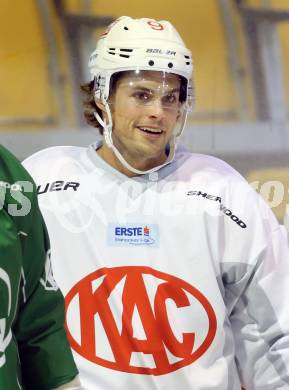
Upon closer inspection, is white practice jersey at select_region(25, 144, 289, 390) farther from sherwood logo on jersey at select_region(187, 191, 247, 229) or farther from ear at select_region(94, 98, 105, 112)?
ear at select_region(94, 98, 105, 112)

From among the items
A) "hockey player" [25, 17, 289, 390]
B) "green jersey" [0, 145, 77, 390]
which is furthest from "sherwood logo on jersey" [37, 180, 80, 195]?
"green jersey" [0, 145, 77, 390]

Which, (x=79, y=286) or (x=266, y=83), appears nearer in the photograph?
(x=79, y=286)

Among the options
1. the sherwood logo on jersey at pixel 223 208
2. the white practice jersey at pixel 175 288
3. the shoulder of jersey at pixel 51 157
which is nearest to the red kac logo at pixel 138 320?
the white practice jersey at pixel 175 288

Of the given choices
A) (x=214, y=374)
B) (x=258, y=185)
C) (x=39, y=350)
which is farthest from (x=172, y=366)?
(x=39, y=350)

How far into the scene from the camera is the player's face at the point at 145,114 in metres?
1.45

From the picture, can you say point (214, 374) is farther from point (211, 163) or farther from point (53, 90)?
point (53, 90)

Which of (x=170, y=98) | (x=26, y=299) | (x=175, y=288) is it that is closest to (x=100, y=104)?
(x=170, y=98)

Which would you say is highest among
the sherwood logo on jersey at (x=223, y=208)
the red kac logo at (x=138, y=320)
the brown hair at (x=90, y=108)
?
the brown hair at (x=90, y=108)

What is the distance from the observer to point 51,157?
157 centimetres

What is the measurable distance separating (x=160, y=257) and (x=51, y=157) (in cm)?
31

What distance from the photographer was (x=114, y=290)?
144 cm

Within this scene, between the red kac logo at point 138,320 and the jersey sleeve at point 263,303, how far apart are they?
7 cm

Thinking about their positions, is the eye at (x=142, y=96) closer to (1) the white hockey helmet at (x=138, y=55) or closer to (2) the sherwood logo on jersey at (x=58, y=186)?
(1) the white hockey helmet at (x=138, y=55)

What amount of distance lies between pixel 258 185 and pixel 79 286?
52 cm
